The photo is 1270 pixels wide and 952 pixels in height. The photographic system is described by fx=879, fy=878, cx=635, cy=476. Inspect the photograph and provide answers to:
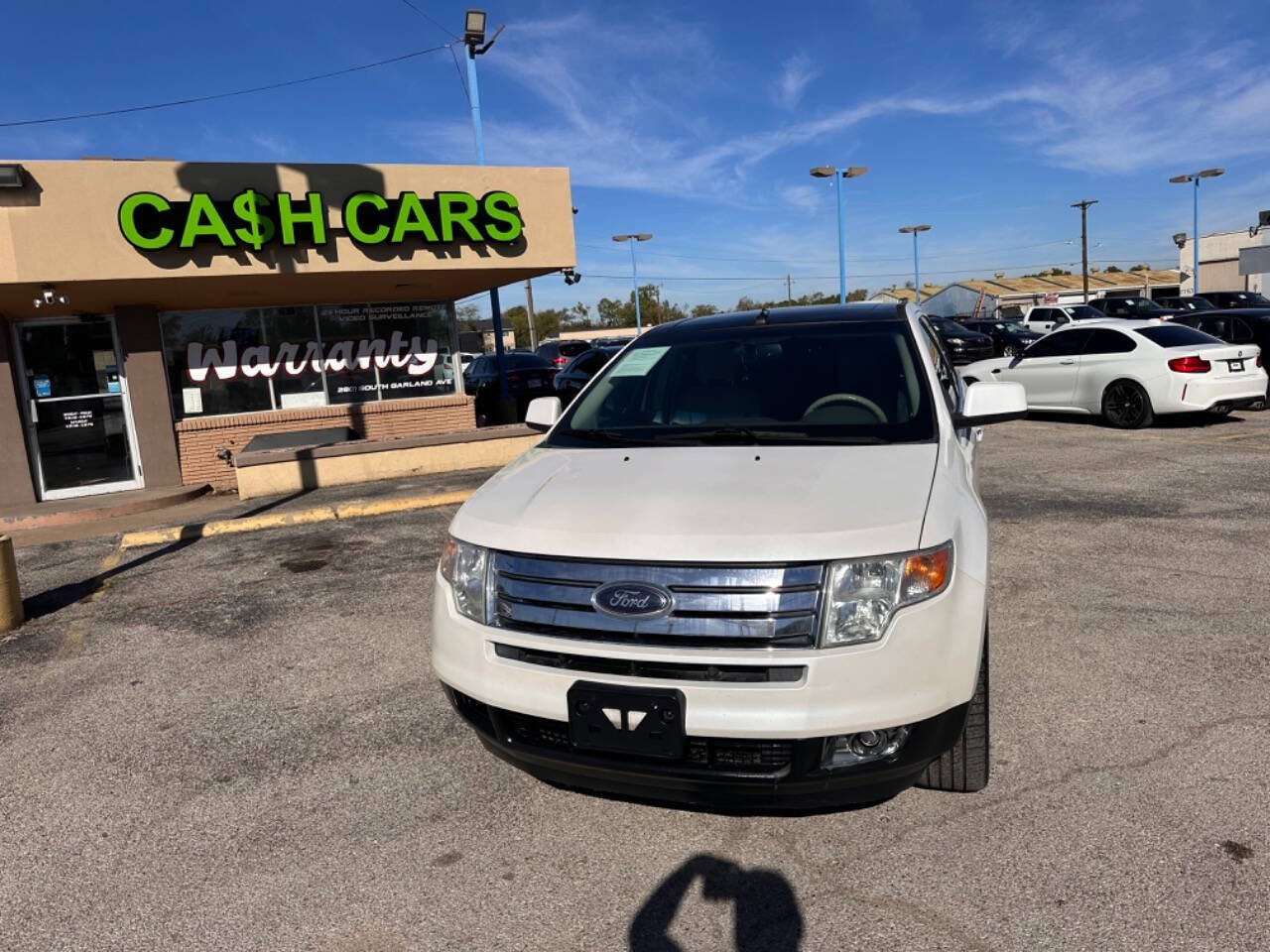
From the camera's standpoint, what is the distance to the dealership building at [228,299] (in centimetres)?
994

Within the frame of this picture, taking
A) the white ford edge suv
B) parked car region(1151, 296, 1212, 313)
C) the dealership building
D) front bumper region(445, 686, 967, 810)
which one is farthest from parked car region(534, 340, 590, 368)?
front bumper region(445, 686, 967, 810)

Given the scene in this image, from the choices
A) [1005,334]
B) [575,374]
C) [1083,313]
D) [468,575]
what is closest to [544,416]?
[468,575]

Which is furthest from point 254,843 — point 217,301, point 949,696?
point 217,301

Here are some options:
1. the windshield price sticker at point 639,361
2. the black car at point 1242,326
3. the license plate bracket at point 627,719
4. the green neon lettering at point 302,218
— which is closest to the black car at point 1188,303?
the black car at point 1242,326

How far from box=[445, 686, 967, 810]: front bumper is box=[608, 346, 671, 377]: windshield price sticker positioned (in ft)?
6.94

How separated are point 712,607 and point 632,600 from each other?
244 millimetres

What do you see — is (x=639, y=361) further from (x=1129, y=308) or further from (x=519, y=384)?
(x=1129, y=308)

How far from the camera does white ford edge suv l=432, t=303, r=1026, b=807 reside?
101 inches

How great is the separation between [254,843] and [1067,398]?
12654 millimetres

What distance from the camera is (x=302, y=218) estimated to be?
34.8 feet

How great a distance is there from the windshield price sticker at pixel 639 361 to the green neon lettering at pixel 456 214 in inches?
302

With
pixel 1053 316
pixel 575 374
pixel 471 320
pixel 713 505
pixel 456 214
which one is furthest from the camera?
pixel 471 320

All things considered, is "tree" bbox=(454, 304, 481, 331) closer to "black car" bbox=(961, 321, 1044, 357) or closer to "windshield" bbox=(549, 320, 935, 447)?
"black car" bbox=(961, 321, 1044, 357)

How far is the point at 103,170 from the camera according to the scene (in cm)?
993
